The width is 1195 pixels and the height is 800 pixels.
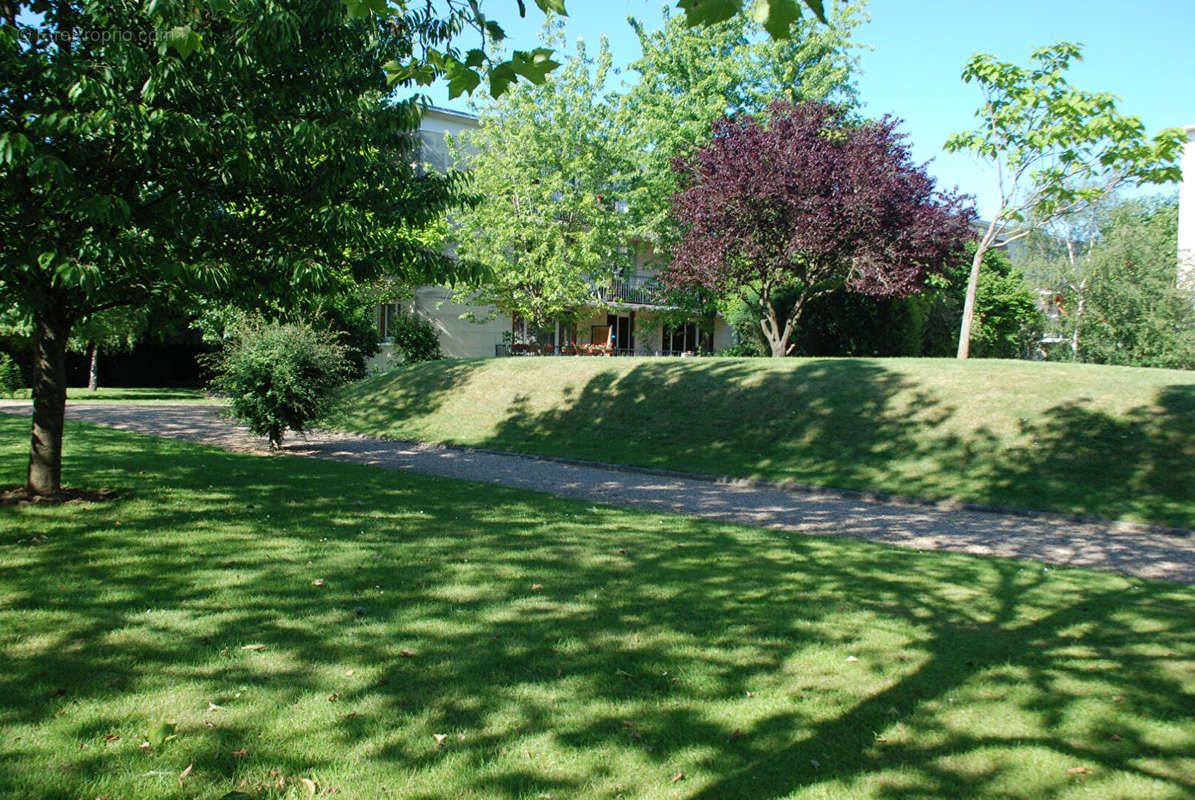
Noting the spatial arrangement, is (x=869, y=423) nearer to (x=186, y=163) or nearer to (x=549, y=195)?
(x=186, y=163)

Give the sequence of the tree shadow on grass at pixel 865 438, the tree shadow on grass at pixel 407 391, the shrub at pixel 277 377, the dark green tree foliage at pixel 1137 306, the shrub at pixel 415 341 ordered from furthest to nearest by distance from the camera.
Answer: the shrub at pixel 415 341
the dark green tree foliage at pixel 1137 306
the tree shadow on grass at pixel 407 391
the shrub at pixel 277 377
the tree shadow on grass at pixel 865 438

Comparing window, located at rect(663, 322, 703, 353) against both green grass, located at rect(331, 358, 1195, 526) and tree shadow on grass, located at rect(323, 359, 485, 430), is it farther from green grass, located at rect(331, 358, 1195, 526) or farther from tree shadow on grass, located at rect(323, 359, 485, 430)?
green grass, located at rect(331, 358, 1195, 526)

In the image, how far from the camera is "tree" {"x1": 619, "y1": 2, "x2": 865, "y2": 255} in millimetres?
29656

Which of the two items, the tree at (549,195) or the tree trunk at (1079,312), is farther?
the tree at (549,195)

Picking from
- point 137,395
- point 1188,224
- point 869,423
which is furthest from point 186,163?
point 1188,224

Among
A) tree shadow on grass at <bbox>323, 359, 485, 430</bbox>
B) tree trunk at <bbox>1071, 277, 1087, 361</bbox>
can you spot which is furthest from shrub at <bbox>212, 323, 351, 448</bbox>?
tree trunk at <bbox>1071, 277, 1087, 361</bbox>

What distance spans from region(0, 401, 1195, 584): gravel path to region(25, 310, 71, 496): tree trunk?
4957mm

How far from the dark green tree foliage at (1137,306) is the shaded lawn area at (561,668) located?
809 inches

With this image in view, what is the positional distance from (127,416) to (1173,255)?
30039 mm

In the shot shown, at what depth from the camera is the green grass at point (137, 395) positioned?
24781 mm

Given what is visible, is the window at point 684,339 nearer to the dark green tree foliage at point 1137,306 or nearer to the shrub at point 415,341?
the shrub at point 415,341

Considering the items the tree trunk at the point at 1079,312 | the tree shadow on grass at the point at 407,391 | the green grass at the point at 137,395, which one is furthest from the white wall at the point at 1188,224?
the green grass at the point at 137,395

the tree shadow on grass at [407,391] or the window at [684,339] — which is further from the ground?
the window at [684,339]

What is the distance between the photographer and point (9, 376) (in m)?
25.3
